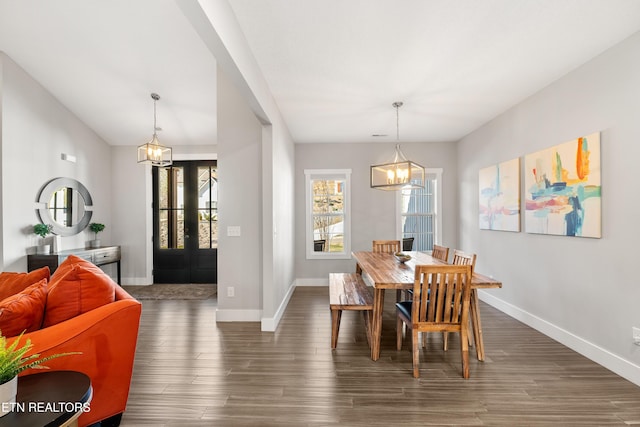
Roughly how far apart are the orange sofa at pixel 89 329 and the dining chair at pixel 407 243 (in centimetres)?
470

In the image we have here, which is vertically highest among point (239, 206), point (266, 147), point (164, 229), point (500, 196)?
point (266, 147)

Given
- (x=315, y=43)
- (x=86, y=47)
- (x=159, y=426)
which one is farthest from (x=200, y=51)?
(x=159, y=426)

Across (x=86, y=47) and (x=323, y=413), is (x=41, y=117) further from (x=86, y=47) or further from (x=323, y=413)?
(x=323, y=413)

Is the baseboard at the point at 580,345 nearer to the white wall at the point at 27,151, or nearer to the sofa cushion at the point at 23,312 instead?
the sofa cushion at the point at 23,312

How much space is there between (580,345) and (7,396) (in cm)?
399

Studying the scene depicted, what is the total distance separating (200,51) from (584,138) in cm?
406

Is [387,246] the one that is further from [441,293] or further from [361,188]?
[441,293]

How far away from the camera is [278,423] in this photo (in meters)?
1.98

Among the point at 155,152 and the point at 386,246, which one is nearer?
the point at 155,152

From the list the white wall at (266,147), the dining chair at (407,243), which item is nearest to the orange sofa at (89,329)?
the white wall at (266,147)

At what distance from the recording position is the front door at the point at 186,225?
6070mm

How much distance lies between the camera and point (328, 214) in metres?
5.95

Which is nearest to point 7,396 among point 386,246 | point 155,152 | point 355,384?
point 355,384

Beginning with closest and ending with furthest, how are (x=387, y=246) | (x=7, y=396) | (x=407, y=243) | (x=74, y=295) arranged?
(x=7, y=396)
(x=74, y=295)
(x=387, y=246)
(x=407, y=243)
